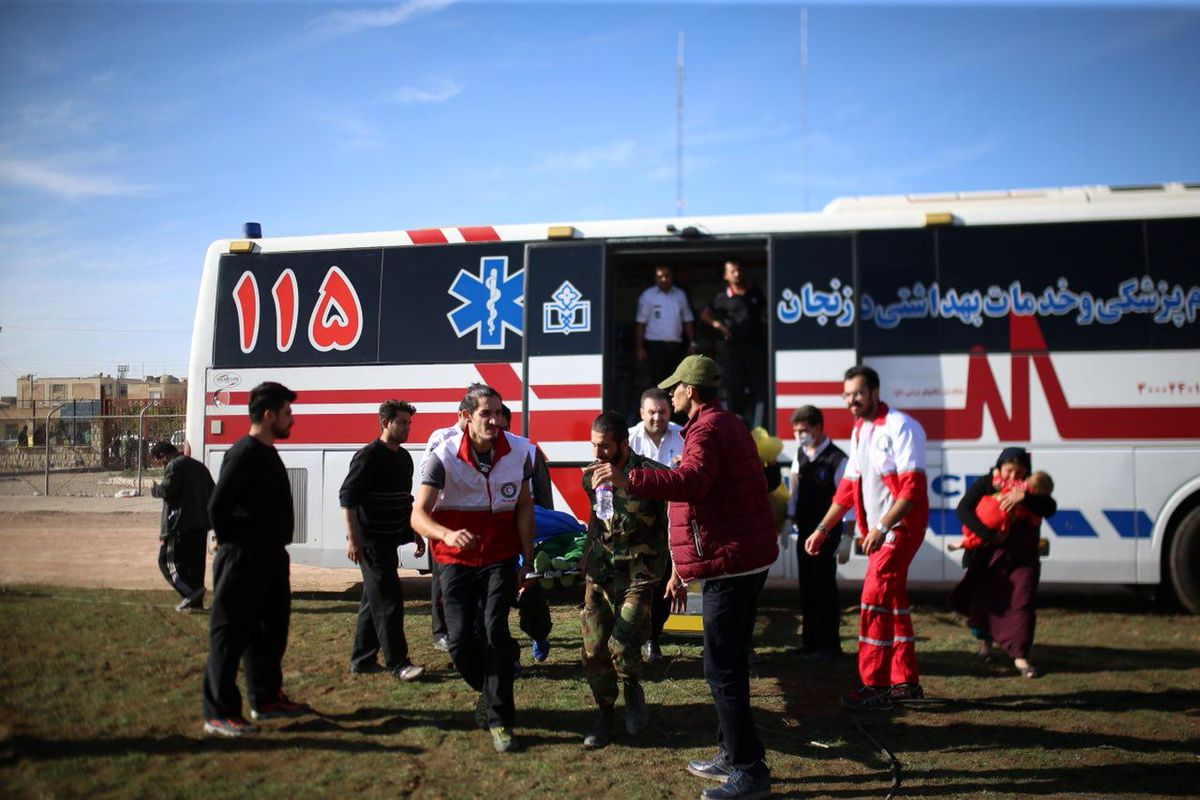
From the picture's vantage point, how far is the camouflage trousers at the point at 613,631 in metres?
5.07

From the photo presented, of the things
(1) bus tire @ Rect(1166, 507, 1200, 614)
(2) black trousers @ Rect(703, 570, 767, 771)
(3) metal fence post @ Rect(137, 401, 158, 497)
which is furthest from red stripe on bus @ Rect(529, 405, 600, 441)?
(3) metal fence post @ Rect(137, 401, 158, 497)

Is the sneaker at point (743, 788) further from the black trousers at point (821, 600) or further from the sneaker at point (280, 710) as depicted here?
the black trousers at point (821, 600)

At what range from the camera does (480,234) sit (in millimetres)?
9125

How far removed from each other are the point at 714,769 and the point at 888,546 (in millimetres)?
1978

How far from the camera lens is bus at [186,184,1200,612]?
7.98 meters

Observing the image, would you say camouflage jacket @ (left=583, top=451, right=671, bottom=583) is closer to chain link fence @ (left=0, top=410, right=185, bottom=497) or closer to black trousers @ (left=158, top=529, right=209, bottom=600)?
black trousers @ (left=158, top=529, right=209, bottom=600)

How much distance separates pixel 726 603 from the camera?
4379 mm

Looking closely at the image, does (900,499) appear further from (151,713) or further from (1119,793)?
(151,713)

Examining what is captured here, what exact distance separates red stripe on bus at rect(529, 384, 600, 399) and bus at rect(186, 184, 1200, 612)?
16mm

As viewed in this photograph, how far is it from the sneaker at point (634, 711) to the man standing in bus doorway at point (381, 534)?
1.65m

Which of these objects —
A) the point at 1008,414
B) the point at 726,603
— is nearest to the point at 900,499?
the point at 726,603

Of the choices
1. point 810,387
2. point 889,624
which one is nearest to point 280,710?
point 889,624

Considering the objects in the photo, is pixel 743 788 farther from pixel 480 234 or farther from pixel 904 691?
pixel 480 234

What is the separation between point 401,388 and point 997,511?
5.53 m
